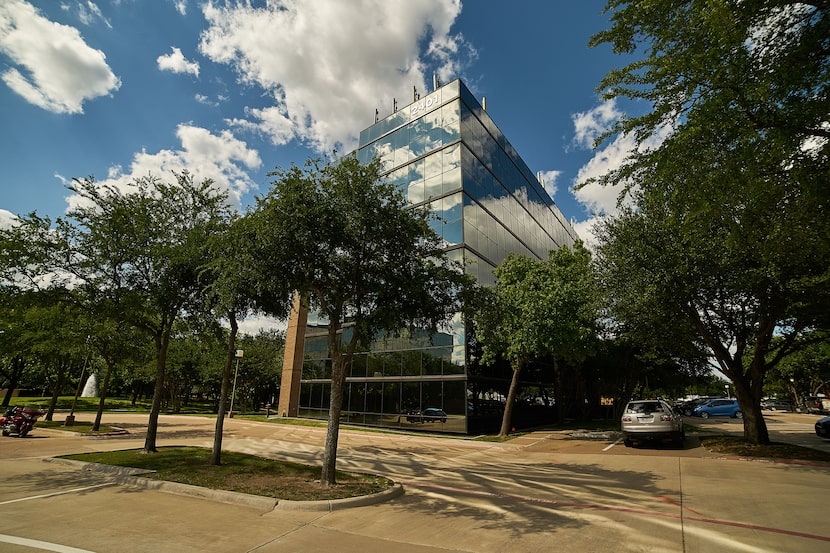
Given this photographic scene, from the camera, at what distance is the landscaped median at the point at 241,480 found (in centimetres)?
770

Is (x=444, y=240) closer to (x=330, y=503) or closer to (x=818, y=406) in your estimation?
(x=330, y=503)

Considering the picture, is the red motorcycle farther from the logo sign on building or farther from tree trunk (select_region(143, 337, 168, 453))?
the logo sign on building

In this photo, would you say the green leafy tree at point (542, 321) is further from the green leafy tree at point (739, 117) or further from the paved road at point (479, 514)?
the green leafy tree at point (739, 117)

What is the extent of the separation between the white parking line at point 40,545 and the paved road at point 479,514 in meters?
0.02

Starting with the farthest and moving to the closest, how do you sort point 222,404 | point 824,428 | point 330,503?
1. point 824,428
2. point 222,404
3. point 330,503

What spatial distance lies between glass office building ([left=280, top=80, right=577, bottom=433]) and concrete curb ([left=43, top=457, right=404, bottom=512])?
14.3 meters

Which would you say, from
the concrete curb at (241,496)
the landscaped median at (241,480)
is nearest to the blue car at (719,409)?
the landscaped median at (241,480)

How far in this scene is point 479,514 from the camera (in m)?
7.28

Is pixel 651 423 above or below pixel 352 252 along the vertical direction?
below

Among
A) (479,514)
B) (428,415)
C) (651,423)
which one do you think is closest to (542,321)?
(651,423)

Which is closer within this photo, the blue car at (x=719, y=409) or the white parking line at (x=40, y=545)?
the white parking line at (x=40, y=545)

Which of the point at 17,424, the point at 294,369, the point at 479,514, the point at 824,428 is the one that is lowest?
the point at 479,514

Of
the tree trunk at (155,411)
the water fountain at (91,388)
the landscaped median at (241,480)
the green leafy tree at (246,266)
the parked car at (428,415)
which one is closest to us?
the landscaped median at (241,480)

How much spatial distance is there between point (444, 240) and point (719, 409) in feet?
111
